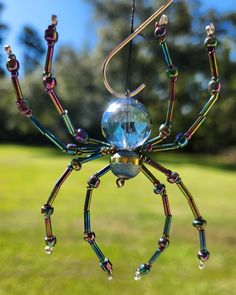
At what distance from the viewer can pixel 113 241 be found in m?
4.70

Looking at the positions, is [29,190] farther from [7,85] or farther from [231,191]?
[7,85]

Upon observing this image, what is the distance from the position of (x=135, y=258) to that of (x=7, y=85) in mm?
15493

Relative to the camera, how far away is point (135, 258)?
3.93m

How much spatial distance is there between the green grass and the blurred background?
0.01m

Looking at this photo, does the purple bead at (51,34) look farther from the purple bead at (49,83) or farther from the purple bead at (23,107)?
the purple bead at (23,107)

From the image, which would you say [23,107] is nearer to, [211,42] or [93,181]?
[93,181]

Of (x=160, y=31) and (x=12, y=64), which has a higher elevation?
(x=160, y=31)

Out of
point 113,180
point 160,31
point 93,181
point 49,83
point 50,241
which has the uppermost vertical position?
point 113,180

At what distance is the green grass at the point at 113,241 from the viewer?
3109mm

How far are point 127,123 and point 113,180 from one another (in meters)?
8.50

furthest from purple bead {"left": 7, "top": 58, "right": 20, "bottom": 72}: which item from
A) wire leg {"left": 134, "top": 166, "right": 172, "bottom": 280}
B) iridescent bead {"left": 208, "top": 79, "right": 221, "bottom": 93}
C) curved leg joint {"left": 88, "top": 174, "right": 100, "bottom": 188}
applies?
iridescent bead {"left": 208, "top": 79, "right": 221, "bottom": 93}

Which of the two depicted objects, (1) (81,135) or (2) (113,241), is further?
(2) (113,241)

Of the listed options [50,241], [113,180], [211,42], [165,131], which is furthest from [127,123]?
[113,180]

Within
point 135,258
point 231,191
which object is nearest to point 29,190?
point 231,191
